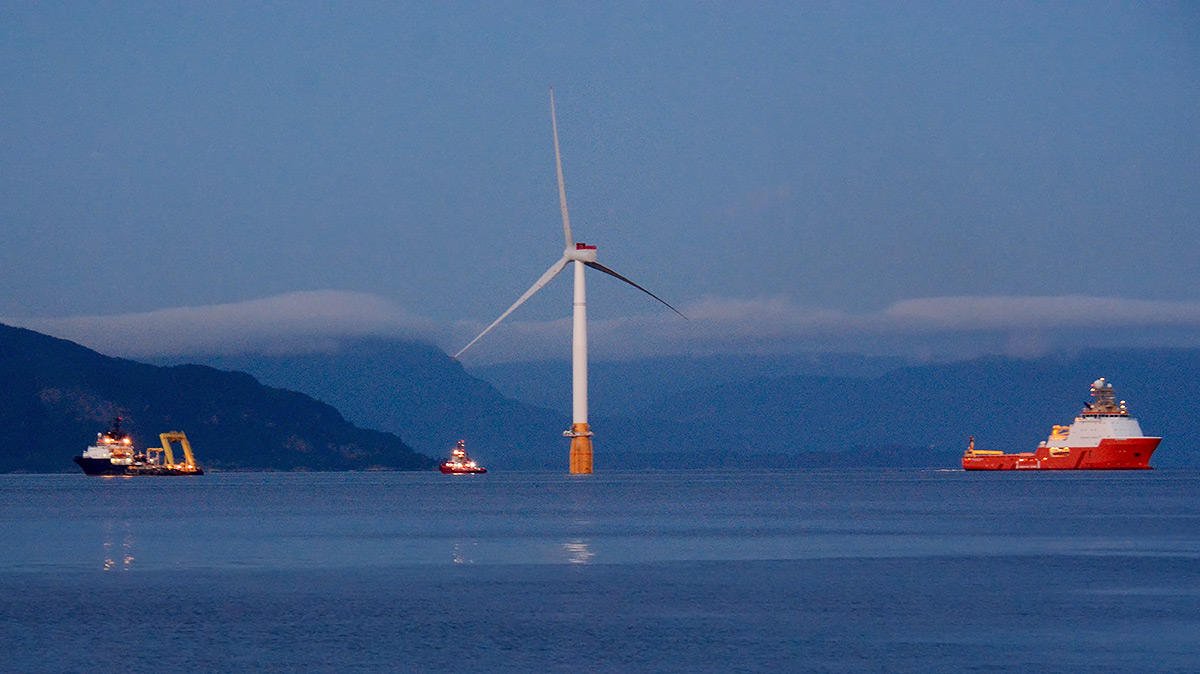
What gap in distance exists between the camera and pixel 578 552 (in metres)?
87.1

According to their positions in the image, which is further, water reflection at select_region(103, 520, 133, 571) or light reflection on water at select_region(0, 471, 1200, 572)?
light reflection on water at select_region(0, 471, 1200, 572)

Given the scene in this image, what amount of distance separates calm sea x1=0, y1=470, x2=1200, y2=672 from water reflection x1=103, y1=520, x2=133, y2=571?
0.24m

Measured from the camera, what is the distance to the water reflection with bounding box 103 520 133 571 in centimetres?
7812

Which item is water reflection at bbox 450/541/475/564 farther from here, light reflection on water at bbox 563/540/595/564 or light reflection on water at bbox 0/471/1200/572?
light reflection on water at bbox 563/540/595/564

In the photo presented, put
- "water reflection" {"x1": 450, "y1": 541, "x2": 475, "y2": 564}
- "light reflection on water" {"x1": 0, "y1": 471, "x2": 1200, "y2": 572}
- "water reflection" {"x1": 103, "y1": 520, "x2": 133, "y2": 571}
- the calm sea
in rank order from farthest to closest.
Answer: "light reflection on water" {"x1": 0, "y1": 471, "x2": 1200, "y2": 572}
"water reflection" {"x1": 450, "y1": 541, "x2": 475, "y2": 564}
"water reflection" {"x1": 103, "y1": 520, "x2": 133, "y2": 571}
the calm sea

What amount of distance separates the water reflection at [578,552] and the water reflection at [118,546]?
20787mm

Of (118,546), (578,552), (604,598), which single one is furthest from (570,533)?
(604,598)

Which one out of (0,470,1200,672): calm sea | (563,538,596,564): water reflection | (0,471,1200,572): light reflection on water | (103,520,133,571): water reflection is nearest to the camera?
(0,470,1200,672): calm sea

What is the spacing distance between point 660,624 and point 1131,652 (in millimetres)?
13874

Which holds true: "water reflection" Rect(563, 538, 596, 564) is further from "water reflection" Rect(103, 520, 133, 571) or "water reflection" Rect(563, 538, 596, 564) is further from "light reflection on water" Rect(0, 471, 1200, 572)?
"water reflection" Rect(103, 520, 133, 571)

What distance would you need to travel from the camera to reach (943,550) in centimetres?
8662

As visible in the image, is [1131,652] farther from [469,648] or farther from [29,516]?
[29,516]

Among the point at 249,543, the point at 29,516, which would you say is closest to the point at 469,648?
the point at 249,543

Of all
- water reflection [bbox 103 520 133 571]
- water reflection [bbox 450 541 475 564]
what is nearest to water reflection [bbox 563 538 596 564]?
water reflection [bbox 450 541 475 564]
